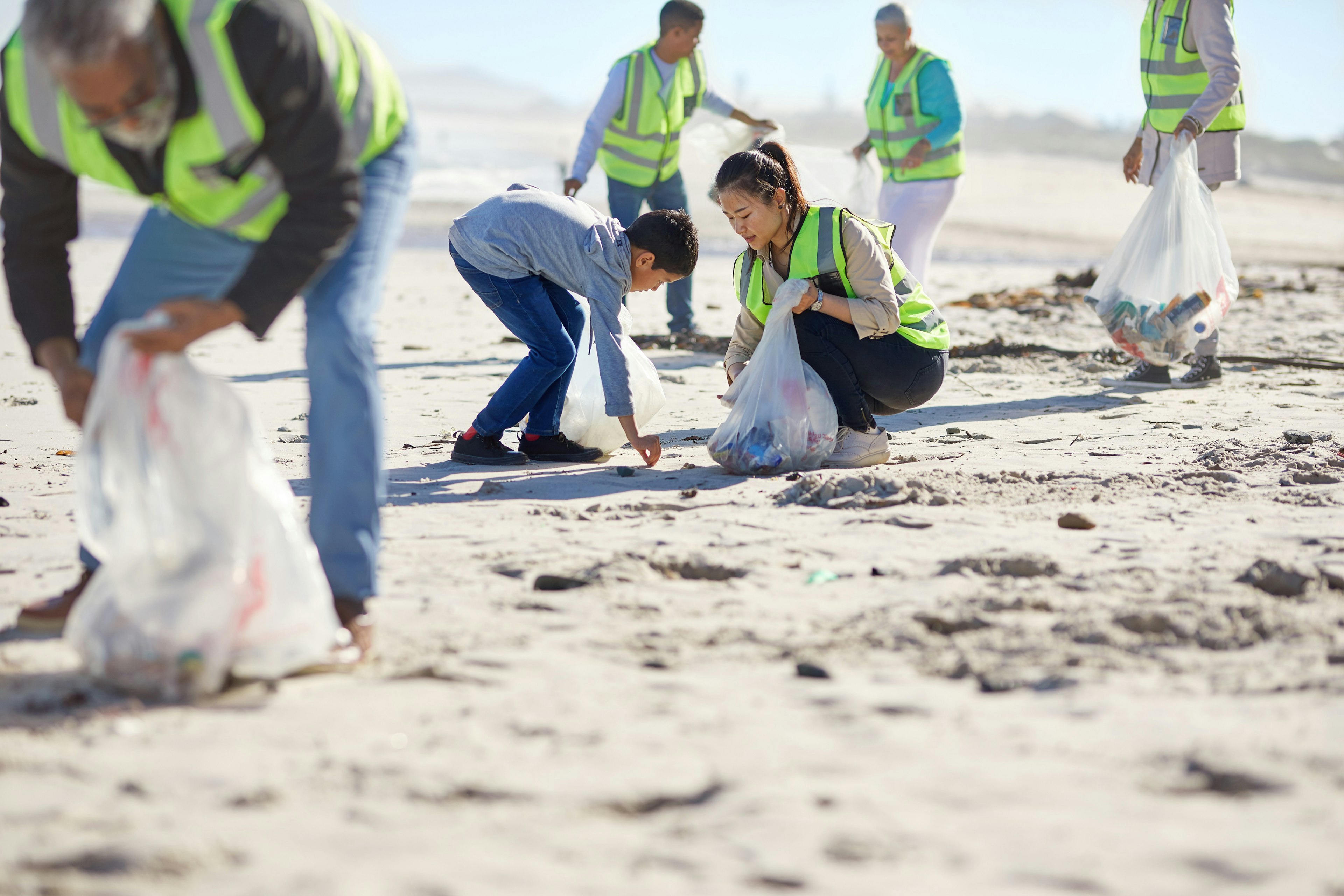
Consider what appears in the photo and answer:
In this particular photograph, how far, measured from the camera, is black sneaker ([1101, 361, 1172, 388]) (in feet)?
19.1

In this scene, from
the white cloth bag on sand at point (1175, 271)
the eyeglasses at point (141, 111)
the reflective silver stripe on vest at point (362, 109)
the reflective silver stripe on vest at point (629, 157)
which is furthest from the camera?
→ the reflective silver stripe on vest at point (629, 157)

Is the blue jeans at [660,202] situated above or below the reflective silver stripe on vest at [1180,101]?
below

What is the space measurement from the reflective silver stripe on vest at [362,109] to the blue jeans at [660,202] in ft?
14.0

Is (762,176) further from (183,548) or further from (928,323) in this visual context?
(183,548)

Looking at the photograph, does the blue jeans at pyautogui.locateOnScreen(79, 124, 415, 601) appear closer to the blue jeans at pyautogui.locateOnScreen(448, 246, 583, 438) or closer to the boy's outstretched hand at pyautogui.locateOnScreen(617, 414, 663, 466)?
the boy's outstretched hand at pyautogui.locateOnScreen(617, 414, 663, 466)

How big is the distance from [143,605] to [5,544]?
126 cm

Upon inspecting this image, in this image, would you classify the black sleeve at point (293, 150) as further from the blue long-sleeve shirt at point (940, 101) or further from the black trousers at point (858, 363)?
the blue long-sleeve shirt at point (940, 101)

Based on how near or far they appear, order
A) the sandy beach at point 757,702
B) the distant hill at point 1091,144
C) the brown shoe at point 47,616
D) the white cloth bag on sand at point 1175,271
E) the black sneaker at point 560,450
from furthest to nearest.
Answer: the distant hill at point 1091,144 < the white cloth bag on sand at point 1175,271 < the black sneaker at point 560,450 < the brown shoe at point 47,616 < the sandy beach at point 757,702

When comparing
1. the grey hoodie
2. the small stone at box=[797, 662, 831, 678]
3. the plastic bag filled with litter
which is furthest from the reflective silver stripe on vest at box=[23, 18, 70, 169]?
the plastic bag filled with litter

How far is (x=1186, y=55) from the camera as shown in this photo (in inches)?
217

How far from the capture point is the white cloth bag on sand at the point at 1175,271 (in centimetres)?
530

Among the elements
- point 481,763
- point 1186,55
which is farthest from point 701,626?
point 1186,55

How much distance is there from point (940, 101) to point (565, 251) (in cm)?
306

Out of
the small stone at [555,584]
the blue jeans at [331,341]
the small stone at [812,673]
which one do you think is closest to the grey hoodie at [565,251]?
the small stone at [555,584]
